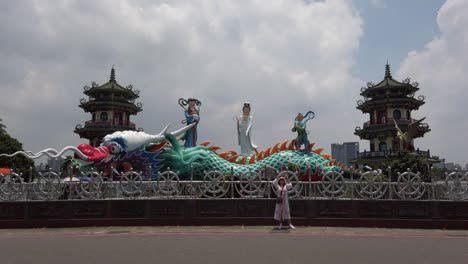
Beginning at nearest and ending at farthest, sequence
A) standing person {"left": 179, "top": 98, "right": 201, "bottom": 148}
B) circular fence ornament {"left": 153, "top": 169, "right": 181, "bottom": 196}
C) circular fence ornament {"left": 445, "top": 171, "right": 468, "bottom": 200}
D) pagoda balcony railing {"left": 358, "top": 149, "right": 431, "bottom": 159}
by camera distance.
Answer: circular fence ornament {"left": 445, "top": 171, "right": 468, "bottom": 200} < circular fence ornament {"left": 153, "top": 169, "right": 181, "bottom": 196} < standing person {"left": 179, "top": 98, "right": 201, "bottom": 148} < pagoda balcony railing {"left": 358, "top": 149, "right": 431, "bottom": 159}

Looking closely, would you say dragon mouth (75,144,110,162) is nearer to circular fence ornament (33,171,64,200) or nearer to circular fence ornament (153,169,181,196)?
circular fence ornament (33,171,64,200)

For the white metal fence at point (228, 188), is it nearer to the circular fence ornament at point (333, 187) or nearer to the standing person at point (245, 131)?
the circular fence ornament at point (333, 187)

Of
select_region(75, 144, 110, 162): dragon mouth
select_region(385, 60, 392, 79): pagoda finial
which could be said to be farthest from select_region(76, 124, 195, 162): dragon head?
select_region(385, 60, 392, 79): pagoda finial

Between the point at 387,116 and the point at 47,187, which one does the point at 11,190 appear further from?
the point at 387,116

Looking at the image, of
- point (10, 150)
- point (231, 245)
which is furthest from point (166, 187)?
point (10, 150)

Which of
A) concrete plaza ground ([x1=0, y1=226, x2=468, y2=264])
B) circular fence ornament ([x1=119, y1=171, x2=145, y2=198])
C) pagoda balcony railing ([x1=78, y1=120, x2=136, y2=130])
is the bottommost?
concrete plaza ground ([x1=0, y1=226, x2=468, y2=264])

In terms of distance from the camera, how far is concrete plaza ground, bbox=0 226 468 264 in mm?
6492

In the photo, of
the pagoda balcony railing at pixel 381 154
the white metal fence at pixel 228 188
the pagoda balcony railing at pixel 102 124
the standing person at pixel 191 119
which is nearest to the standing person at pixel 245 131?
the standing person at pixel 191 119

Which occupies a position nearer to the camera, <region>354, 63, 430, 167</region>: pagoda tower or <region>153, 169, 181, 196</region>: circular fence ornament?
<region>153, 169, 181, 196</region>: circular fence ornament

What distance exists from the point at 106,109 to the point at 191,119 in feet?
96.4

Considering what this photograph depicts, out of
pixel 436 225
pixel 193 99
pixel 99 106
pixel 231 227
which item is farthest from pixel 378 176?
pixel 99 106

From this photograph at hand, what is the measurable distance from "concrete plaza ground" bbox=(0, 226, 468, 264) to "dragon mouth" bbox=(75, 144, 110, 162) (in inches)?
392

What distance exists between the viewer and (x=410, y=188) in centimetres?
1038

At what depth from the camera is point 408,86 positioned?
46.6m
